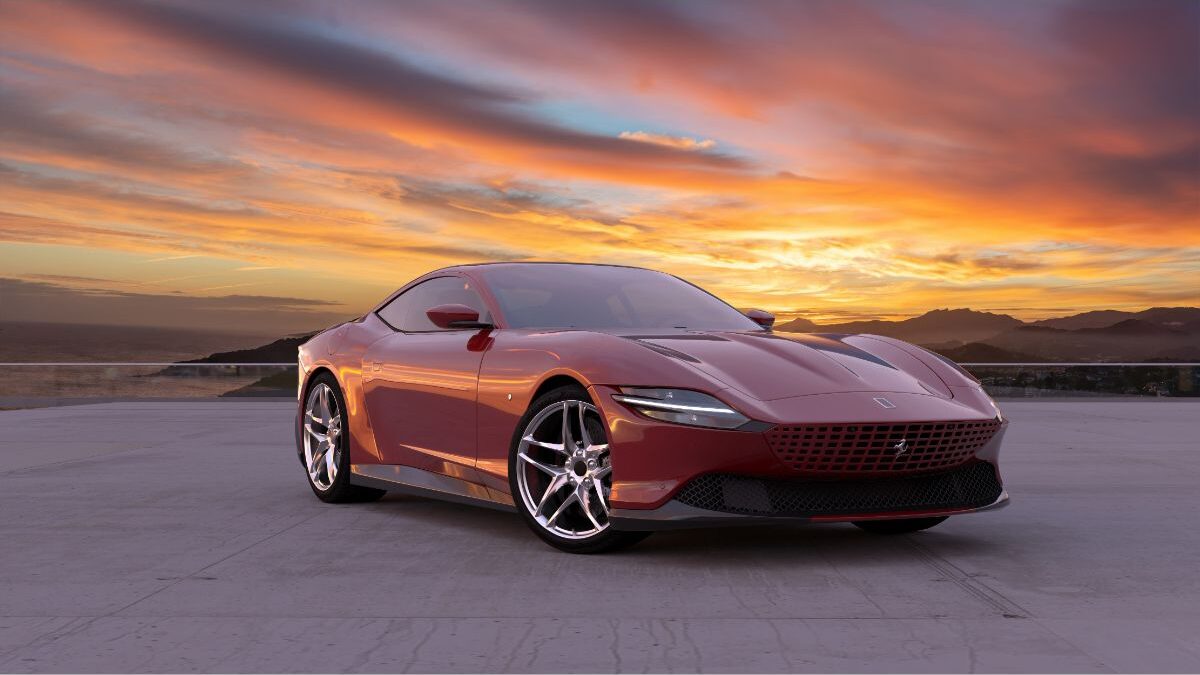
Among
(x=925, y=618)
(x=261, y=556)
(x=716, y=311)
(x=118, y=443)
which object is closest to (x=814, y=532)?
(x=716, y=311)

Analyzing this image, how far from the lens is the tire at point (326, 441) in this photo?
8.20 meters

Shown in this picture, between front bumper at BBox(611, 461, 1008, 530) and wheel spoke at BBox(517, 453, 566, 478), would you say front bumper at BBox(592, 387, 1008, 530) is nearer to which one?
front bumper at BBox(611, 461, 1008, 530)

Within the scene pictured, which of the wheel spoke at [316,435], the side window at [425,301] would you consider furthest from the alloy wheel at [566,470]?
the wheel spoke at [316,435]

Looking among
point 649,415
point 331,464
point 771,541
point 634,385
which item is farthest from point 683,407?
point 331,464

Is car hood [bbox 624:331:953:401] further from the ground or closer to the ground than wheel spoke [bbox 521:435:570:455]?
further from the ground

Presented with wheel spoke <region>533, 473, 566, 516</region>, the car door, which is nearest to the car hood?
wheel spoke <region>533, 473, 566, 516</region>

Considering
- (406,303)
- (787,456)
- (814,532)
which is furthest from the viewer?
(406,303)

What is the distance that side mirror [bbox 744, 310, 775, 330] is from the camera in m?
7.79

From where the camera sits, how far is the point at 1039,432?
1543 cm

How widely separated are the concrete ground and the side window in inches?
43.1

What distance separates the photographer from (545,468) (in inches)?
247

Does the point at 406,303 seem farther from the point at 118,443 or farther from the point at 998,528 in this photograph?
the point at 118,443

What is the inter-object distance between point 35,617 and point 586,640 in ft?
6.50

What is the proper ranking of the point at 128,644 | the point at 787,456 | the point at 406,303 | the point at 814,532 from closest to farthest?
the point at 128,644 → the point at 787,456 → the point at 814,532 → the point at 406,303
